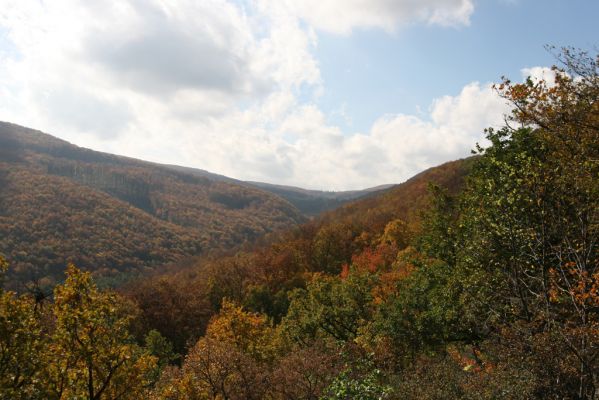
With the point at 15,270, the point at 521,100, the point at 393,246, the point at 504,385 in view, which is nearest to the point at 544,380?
the point at 504,385

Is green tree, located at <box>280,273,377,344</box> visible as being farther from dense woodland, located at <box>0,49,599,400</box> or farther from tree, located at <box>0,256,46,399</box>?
tree, located at <box>0,256,46,399</box>

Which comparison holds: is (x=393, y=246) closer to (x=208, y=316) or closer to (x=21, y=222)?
(x=208, y=316)

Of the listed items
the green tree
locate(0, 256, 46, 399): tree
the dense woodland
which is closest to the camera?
locate(0, 256, 46, 399): tree

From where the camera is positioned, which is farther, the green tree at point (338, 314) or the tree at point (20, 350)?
the green tree at point (338, 314)

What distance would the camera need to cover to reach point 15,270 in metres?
128

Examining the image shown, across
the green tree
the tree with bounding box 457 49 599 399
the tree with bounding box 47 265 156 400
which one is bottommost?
the green tree

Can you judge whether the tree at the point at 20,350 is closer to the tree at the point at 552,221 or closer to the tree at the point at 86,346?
the tree at the point at 86,346

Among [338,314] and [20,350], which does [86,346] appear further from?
[338,314]

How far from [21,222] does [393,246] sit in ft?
565

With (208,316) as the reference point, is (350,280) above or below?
above

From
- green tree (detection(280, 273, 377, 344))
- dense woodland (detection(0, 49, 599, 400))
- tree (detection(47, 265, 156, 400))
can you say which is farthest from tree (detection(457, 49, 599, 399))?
green tree (detection(280, 273, 377, 344))

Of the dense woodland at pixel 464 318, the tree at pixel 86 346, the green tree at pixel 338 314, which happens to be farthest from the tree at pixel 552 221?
the green tree at pixel 338 314

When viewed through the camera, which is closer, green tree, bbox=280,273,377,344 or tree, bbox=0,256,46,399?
tree, bbox=0,256,46,399

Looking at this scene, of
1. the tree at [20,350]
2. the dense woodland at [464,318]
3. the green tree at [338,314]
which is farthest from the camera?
the green tree at [338,314]
